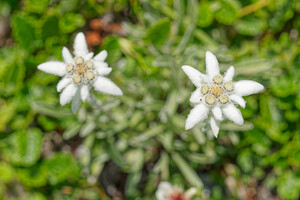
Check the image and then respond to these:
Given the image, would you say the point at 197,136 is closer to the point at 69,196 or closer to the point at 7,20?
the point at 69,196

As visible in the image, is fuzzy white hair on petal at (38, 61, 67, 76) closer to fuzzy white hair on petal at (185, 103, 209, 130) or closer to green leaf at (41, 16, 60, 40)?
fuzzy white hair on petal at (185, 103, 209, 130)

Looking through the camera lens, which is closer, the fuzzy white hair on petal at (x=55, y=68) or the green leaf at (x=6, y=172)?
the fuzzy white hair on petal at (x=55, y=68)

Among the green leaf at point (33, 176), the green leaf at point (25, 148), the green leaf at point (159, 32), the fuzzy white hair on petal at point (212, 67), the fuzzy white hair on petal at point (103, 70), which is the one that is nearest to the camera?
the fuzzy white hair on petal at point (212, 67)

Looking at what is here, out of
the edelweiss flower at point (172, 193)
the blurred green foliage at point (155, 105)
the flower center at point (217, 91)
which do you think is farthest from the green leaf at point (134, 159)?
the flower center at point (217, 91)

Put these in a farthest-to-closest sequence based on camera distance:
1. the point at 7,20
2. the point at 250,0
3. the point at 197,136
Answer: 1. the point at 7,20
2. the point at 250,0
3. the point at 197,136

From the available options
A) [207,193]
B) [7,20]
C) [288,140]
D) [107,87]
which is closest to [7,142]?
[7,20]

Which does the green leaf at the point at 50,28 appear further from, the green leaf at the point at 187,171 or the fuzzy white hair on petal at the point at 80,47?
the green leaf at the point at 187,171

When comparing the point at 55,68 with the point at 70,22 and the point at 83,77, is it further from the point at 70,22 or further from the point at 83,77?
the point at 70,22
